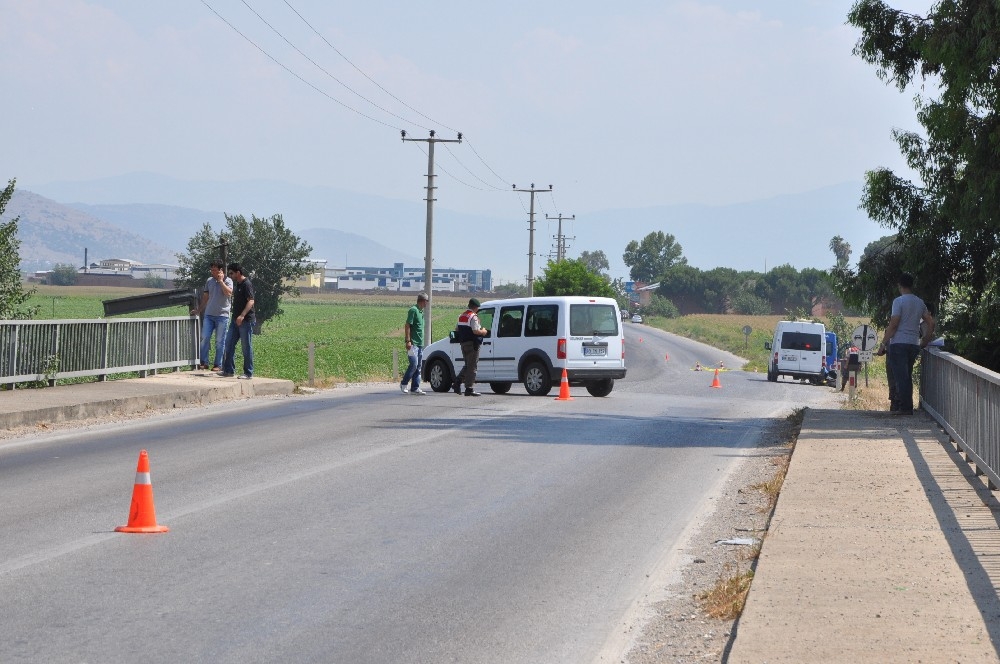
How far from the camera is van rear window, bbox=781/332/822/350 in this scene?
53.4 metres

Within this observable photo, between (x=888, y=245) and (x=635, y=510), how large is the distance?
12407 millimetres

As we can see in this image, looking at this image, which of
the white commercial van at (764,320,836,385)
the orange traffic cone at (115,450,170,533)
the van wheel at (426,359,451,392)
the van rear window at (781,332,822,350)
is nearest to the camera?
the orange traffic cone at (115,450,170,533)

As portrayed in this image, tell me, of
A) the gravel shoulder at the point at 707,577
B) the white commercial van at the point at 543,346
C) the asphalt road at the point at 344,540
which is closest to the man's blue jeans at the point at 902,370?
the asphalt road at the point at 344,540

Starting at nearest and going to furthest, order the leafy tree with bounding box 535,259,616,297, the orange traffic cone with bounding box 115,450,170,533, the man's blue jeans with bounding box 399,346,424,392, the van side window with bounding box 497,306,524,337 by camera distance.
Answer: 1. the orange traffic cone with bounding box 115,450,170,533
2. the man's blue jeans with bounding box 399,346,424,392
3. the van side window with bounding box 497,306,524,337
4. the leafy tree with bounding box 535,259,616,297

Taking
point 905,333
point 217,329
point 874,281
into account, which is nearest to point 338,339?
point 217,329

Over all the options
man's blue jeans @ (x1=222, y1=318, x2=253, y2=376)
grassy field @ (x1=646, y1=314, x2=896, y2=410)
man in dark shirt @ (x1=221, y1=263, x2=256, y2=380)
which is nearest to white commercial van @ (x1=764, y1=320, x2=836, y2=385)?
grassy field @ (x1=646, y1=314, x2=896, y2=410)

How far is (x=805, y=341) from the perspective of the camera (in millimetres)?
53469

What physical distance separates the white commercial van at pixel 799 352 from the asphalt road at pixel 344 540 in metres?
37.6

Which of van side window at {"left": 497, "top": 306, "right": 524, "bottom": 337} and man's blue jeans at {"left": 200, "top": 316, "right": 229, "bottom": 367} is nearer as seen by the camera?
man's blue jeans at {"left": 200, "top": 316, "right": 229, "bottom": 367}

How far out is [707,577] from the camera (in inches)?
305

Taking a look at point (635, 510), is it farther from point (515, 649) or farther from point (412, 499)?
point (515, 649)

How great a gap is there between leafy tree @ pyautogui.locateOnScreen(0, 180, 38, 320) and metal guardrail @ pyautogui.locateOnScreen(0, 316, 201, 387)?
3259 mm

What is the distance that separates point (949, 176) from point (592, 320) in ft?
25.0

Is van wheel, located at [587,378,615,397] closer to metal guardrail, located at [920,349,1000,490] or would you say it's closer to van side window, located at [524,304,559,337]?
van side window, located at [524,304,559,337]
